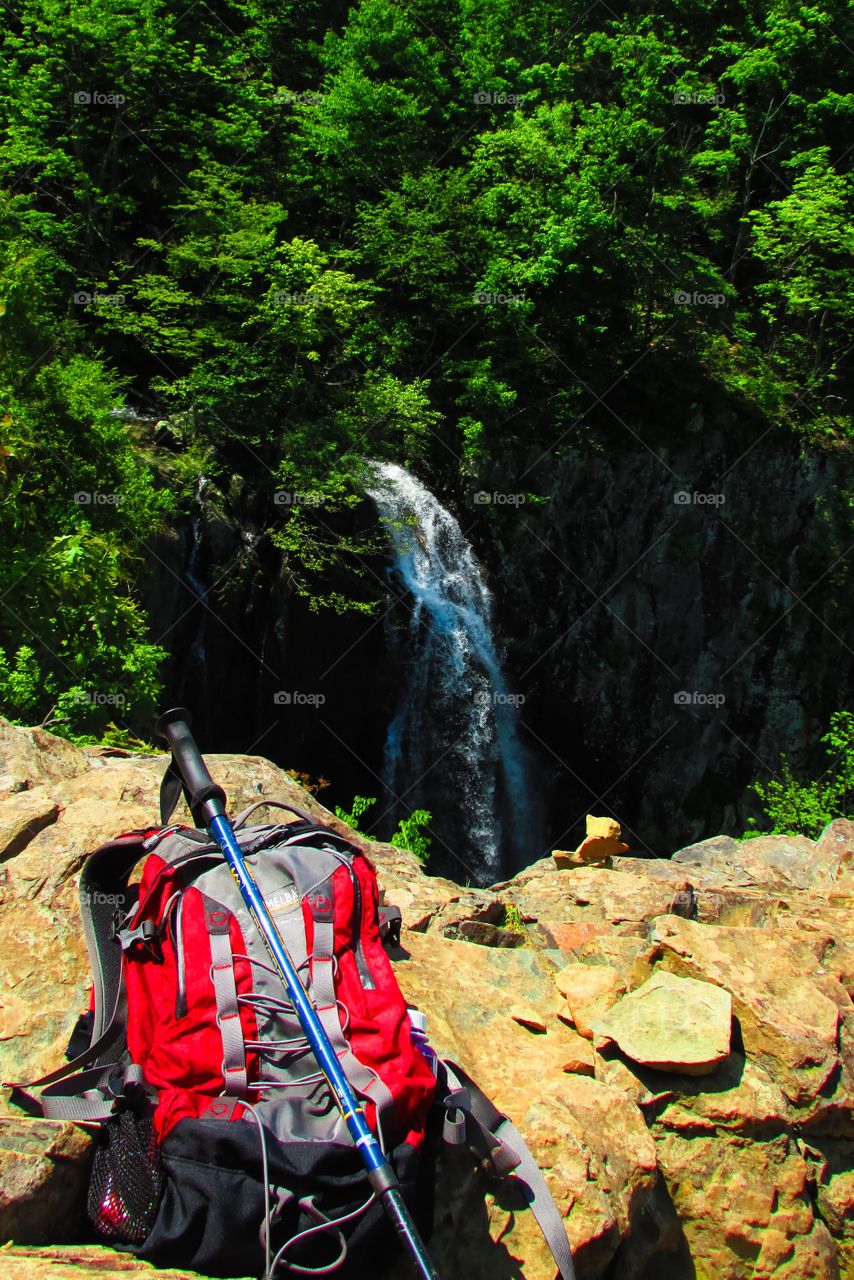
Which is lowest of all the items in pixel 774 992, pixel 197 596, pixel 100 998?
pixel 197 596

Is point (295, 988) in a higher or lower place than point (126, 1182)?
higher

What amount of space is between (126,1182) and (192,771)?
3.34 feet

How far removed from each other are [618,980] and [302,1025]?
5.21 ft

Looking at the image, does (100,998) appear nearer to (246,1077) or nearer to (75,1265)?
(246,1077)

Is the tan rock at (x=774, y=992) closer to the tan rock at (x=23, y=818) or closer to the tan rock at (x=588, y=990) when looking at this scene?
the tan rock at (x=588, y=990)

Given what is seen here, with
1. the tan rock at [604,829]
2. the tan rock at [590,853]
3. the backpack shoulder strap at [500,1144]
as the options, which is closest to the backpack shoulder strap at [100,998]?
the backpack shoulder strap at [500,1144]

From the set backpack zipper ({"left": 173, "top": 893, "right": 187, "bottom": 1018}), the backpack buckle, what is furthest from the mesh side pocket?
the backpack buckle

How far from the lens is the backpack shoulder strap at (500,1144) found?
7.02ft

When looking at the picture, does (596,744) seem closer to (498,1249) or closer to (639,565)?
(639,565)

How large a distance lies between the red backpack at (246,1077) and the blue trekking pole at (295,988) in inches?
2.4

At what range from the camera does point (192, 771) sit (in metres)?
2.65

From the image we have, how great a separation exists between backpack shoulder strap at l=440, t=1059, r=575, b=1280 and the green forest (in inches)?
286

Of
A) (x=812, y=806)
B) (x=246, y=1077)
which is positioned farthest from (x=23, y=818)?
(x=812, y=806)

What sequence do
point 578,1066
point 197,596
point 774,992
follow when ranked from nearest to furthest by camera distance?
point 578,1066 → point 774,992 → point 197,596
